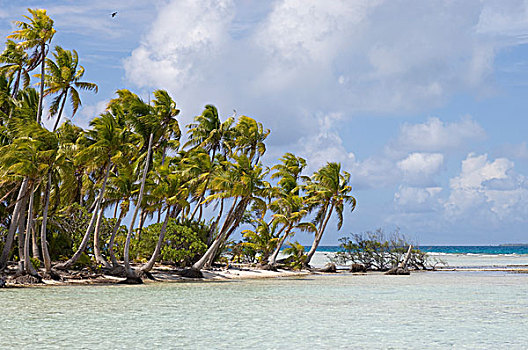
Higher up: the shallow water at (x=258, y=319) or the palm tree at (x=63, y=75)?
the palm tree at (x=63, y=75)

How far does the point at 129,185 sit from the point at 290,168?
19.1 m

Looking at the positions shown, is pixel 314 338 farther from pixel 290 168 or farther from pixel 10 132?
pixel 290 168

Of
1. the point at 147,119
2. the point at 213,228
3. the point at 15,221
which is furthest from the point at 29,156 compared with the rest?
the point at 213,228

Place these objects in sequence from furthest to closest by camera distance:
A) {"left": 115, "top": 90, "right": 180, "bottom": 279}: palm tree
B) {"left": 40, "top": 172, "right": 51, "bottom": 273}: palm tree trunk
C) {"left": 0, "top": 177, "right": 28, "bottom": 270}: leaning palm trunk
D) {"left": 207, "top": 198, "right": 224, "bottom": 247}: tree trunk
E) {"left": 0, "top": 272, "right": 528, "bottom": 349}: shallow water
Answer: {"left": 207, "top": 198, "right": 224, "bottom": 247}: tree trunk < {"left": 115, "top": 90, "right": 180, "bottom": 279}: palm tree < {"left": 40, "top": 172, "right": 51, "bottom": 273}: palm tree trunk < {"left": 0, "top": 177, "right": 28, "bottom": 270}: leaning palm trunk < {"left": 0, "top": 272, "right": 528, "bottom": 349}: shallow water

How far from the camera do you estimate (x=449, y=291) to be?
2641 centimetres

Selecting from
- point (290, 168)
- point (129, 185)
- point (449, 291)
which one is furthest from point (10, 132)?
point (290, 168)

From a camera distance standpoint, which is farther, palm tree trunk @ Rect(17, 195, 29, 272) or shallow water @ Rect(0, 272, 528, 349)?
palm tree trunk @ Rect(17, 195, 29, 272)

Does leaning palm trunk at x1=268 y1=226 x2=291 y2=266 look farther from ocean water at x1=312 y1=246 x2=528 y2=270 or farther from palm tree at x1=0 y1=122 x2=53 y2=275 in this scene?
palm tree at x1=0 y1=122 x2=53 y2=275

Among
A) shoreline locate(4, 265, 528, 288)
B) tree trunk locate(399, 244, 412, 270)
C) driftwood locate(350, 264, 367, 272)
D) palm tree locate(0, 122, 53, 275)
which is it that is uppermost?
palm tree locate(0, 122, 53, 275)

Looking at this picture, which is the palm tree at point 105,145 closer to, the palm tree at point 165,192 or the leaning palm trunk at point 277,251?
the palm tree at point 165,192

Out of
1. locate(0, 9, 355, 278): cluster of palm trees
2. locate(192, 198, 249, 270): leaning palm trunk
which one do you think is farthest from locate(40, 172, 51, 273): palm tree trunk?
locate(192, 198, 249, 270): leaning palm trunk

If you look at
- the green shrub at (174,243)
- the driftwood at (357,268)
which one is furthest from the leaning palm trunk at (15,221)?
the driftwood at (357,268)

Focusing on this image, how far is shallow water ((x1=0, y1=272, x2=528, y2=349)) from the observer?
41.4ft

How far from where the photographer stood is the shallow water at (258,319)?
1261cm
